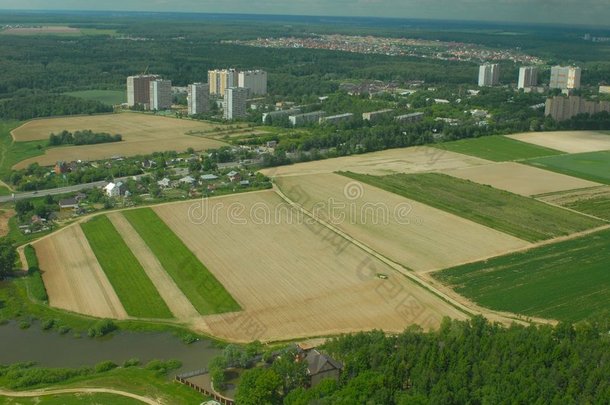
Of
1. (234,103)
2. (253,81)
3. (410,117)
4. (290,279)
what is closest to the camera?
(290,279)

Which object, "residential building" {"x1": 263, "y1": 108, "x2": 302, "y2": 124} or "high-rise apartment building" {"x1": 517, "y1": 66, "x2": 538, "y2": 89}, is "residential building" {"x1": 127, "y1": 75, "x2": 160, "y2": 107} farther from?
"high-rise apartment building" {"x1": 517, "y1": 66, "x2": 538, "y2": 89}

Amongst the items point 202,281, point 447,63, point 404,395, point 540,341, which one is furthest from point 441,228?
point 447,63

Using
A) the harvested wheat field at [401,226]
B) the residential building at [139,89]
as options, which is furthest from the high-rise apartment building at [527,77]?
the harvested wheat field at [401,226]

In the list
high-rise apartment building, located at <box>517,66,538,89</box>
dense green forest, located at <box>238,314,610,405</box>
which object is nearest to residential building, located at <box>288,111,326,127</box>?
high-rise apartment building, located at <box>517,66,538,89</box>

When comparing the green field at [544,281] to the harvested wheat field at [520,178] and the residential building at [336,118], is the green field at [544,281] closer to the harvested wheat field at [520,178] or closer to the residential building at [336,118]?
the harvested wheat field at [520,178]

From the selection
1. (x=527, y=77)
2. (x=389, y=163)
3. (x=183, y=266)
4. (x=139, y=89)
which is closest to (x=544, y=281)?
(x=183, y=266)

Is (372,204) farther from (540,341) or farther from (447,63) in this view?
(447,63)

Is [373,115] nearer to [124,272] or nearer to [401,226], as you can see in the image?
[401,226]
